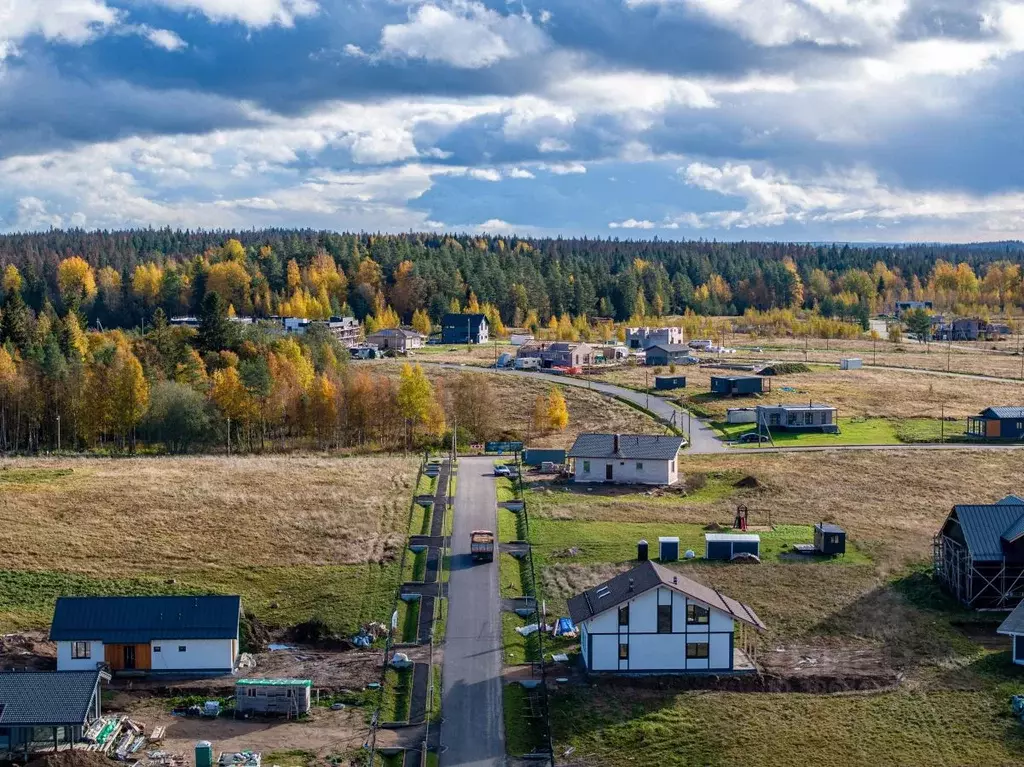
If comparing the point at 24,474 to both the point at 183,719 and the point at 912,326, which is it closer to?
the point at 183,719

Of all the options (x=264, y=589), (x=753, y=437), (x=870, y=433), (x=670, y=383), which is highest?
(x=670, y=383)

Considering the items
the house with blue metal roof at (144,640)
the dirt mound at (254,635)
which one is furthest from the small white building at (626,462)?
the house with blue metal roof at (144,640)

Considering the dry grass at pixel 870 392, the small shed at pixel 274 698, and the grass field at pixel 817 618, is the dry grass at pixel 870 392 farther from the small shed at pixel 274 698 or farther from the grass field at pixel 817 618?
the small shed at pixel 274 698

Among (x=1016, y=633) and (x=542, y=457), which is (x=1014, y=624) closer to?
(x=1016, y=633)

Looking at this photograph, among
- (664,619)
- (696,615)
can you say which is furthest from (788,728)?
(664,619)

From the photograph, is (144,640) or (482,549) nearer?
(144,640)

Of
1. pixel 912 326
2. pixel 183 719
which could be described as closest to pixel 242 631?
pixel 183 719

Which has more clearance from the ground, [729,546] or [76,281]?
[76,281]
